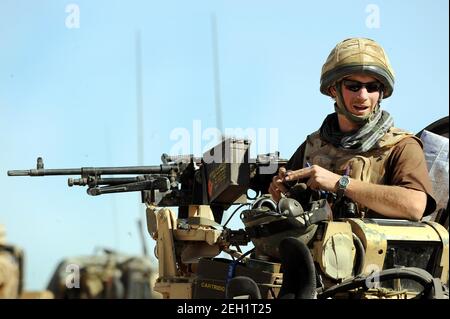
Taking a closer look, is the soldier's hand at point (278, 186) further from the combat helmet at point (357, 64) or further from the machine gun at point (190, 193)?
the combat helmet at point (357, 64)

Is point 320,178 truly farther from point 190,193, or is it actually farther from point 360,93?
point 190,193

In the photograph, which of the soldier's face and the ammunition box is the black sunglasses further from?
the ammunition box

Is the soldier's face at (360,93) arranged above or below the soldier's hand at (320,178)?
above

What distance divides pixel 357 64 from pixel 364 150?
1.98ft

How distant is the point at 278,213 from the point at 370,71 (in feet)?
5.35

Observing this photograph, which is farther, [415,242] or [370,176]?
[370,176]

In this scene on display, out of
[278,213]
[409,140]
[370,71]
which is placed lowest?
[278,213]

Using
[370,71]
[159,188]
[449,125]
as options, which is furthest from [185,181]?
[370,71]

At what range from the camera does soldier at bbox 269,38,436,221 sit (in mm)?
6227

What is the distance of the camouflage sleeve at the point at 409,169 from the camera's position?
6.34 metres

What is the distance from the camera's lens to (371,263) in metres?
5.70

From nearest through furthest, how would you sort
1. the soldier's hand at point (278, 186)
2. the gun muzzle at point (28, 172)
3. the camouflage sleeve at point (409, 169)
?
the camouflage sleeve at point (409, 169) < the soldier's hand at point (278, 186) < the gun muzzle at point (28, 172)

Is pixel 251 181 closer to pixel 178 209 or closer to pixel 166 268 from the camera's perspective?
pixel 166 268

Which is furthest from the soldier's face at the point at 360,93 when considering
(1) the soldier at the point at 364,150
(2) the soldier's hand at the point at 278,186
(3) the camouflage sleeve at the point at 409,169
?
(2) the soldier's hand at the point at 278,186
